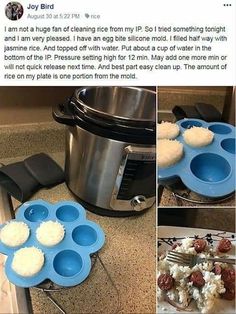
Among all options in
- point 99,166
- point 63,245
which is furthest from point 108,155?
point 63,245

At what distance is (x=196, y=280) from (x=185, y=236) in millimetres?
55

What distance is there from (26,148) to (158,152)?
266 millimetres

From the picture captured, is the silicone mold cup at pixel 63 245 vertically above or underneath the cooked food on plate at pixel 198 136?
underneath

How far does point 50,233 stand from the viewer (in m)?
0.43

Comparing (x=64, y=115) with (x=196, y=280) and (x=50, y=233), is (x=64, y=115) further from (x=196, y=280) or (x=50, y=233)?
(x=196, y=280)

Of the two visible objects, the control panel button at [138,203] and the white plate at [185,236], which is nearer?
the white plate at [185,236]

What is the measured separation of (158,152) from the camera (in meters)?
0.42

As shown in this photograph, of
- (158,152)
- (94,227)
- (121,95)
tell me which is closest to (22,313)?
(94,227)

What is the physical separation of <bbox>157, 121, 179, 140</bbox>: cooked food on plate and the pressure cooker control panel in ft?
0.07

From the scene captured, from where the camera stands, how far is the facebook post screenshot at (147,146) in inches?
15.9
